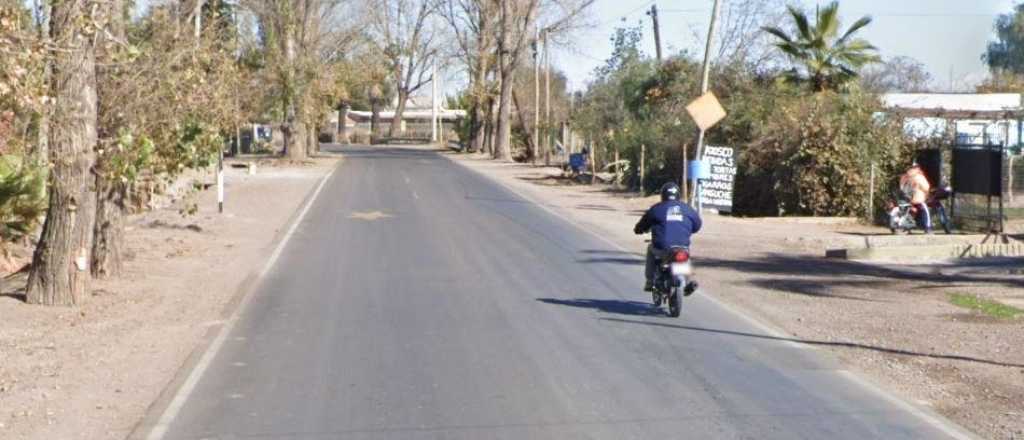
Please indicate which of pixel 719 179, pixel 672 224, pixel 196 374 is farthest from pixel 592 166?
pixel 196 374

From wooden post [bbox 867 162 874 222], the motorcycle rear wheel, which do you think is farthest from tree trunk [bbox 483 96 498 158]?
the motorcycle rear wheel

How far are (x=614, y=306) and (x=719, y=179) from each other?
58.3ft

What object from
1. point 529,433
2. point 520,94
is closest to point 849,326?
point 529,433

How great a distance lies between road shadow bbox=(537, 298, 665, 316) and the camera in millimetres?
15844

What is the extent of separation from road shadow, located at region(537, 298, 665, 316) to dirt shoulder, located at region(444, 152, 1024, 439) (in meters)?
1.03

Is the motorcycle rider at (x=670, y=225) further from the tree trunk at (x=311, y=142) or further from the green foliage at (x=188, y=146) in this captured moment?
the tree trunk at (x=311, y=142)

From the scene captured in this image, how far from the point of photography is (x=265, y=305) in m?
16.6

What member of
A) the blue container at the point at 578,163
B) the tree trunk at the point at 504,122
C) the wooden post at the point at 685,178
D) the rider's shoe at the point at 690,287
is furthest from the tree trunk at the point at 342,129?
the rider's shoe at the point at 690,287

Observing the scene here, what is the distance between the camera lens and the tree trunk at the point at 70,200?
53.4 feet

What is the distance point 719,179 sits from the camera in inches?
1323

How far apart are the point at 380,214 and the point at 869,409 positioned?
72.4ft

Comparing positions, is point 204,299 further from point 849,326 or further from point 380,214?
point 380,214

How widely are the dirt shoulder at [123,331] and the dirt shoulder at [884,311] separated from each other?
6.15 metres

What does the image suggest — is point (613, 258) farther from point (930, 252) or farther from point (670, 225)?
point (670, 225)
